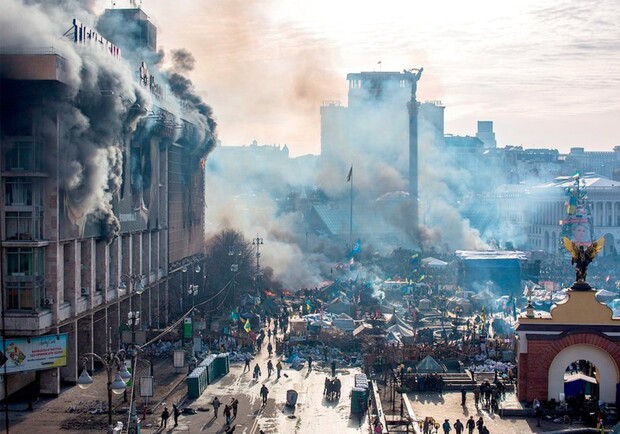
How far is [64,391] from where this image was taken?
37594mm

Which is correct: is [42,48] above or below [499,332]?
above

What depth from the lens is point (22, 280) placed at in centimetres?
3594

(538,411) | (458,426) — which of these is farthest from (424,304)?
(458,426)

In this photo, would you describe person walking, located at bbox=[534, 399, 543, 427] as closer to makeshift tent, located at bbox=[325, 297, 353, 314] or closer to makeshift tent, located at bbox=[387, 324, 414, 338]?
makeshift tent, located at bbox=[387, 324, 414, 338]

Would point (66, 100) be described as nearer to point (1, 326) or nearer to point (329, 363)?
point (1, 326)

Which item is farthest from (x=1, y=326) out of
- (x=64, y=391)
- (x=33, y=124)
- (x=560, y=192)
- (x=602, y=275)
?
(x=560, y=192)

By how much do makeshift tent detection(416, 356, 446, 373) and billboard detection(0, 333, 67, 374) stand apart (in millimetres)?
14939

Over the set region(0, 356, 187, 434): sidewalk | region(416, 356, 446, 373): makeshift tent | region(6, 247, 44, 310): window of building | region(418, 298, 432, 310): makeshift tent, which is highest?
region(6, 247, 44, 310): window of building

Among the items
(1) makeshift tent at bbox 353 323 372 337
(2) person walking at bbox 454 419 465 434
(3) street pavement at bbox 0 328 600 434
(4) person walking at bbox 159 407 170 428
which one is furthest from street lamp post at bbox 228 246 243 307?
(2) person walking at bbox 454 419 465 434

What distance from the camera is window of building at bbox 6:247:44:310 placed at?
3588cm

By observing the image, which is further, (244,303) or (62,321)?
(244,303)

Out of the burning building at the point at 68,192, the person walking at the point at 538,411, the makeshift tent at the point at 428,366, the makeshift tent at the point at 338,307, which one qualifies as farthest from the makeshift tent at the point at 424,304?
the person walking at the point at 538,411

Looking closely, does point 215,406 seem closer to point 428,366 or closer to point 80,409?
point 80,409

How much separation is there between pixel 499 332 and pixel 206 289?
21028mm
